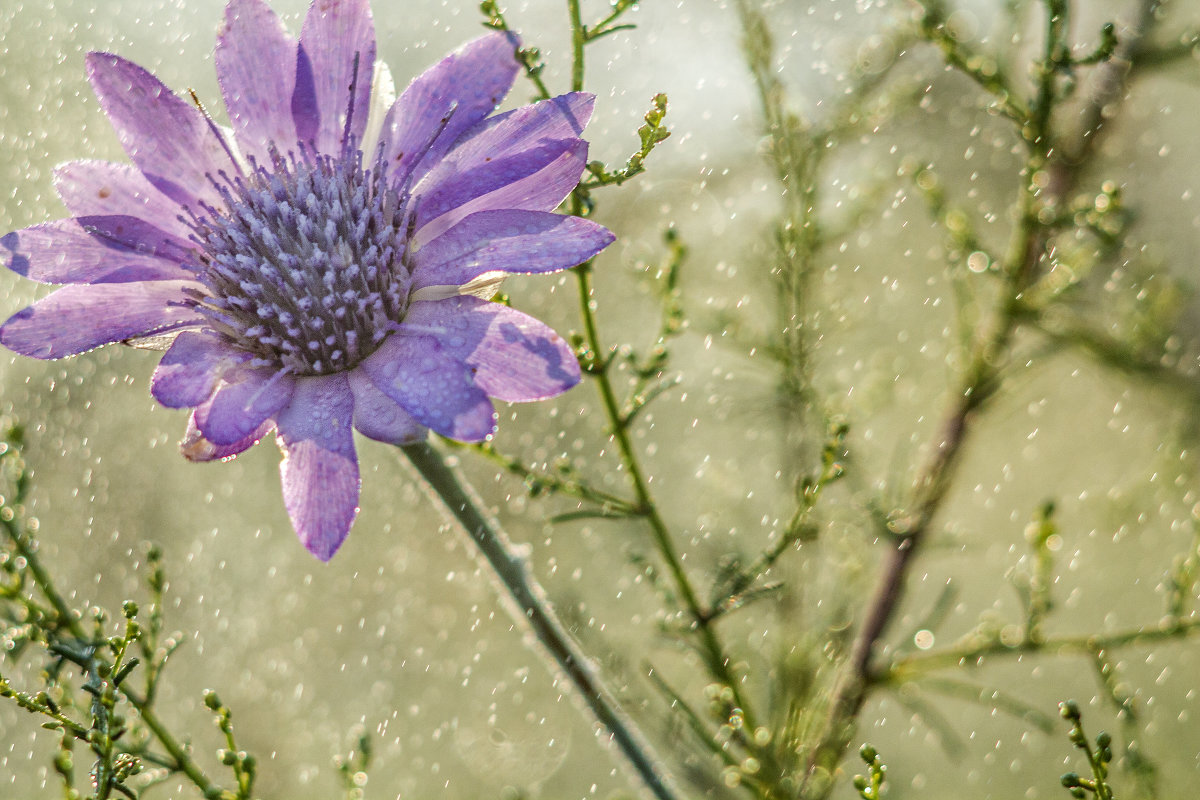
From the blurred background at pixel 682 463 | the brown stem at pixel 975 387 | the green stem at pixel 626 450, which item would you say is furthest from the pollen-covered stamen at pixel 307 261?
the brown stem at pixel 975 387

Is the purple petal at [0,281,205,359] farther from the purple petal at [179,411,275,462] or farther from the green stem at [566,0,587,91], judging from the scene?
the green stem at [566,0,587,91]

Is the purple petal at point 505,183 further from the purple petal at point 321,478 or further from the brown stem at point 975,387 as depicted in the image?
the brown stem at point 975,387

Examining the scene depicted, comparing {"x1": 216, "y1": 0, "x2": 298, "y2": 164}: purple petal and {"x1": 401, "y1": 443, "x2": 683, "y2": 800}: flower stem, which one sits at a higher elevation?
{"x1": 216, "y1": 0, "x2": 298, "y2": 164}: purple petal

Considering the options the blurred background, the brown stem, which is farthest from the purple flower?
the brown stem

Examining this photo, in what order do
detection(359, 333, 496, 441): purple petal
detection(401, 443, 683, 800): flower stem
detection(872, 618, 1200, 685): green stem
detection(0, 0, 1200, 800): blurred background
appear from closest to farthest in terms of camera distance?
detection(359, 333, 496, 441): purple petal → detection(401, 443, 683, 800): flower stem → detection(872, 618, 1200, 685): green stem → detection(0, 0, 1200, 800): blurred background

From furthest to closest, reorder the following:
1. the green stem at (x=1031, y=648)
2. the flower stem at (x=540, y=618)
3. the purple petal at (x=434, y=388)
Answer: the green stem at (x=1031, y=648) → the flower stem at (x=540, y=618) → the purple petal at (x=434, y=388)

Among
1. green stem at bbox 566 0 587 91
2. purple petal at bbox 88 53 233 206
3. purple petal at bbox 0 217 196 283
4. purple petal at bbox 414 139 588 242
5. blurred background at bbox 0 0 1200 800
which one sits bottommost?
purple petal at bbox 0 217 196 283

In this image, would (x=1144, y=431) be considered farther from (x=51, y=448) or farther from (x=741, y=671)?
(x=51, y=448)
